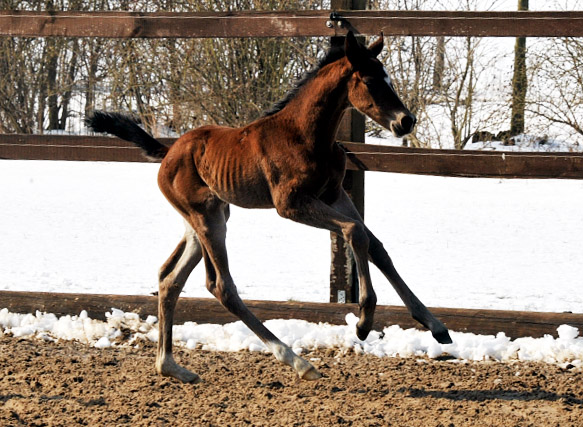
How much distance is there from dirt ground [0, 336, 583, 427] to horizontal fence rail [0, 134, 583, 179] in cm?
119

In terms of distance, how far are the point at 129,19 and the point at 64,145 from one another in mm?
985

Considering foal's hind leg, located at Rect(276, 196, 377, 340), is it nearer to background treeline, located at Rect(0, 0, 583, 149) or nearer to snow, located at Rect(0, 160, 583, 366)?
snow, located at Rect(0, 160, 583, 366)

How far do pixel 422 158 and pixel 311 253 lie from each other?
125 inches

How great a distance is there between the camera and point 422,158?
532cm

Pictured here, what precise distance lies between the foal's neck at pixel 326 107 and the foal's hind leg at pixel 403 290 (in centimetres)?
34

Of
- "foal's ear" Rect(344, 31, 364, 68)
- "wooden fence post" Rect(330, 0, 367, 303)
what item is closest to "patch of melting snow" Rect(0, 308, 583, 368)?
"wooden fence post" Rect(330, 0, 367, 303)

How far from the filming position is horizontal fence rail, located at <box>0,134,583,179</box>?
5.17 metres

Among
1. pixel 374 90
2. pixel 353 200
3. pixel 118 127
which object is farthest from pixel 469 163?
pixel 118 127

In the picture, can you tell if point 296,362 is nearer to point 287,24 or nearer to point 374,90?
point 374,90

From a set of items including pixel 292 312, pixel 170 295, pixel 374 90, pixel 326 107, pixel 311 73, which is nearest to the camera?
pixel 374 90

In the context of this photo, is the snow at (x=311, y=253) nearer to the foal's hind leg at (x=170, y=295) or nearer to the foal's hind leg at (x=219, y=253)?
the foal's hind leg at (x=170, y=295)

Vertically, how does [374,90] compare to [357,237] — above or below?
above

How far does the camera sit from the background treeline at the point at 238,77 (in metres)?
11.7

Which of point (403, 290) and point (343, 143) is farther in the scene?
point (343, 143)
